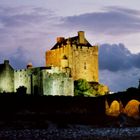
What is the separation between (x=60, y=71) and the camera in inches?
4218

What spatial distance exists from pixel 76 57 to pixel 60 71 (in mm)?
11100

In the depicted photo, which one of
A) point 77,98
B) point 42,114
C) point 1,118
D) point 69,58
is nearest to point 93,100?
point 77,98

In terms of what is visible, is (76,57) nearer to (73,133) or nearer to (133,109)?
(133,109)

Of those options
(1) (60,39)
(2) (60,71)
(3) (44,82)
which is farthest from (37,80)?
(1) (60,39)

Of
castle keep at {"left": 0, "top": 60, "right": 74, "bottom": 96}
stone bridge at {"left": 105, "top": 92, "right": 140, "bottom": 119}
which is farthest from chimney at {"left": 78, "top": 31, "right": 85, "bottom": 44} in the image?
stone bridge at {"left": 105, "top": 92, "right": 140, "bottom": 119}

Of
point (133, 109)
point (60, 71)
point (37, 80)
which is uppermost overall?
point (60, 71)

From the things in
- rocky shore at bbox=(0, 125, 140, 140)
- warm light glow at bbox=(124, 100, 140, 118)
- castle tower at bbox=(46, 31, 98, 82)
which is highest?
castle tower at bbox=(46, 31, 98, 82)

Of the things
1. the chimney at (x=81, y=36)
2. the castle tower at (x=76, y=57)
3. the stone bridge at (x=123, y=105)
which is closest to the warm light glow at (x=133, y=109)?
the stone bridge at (x=123, y=105)

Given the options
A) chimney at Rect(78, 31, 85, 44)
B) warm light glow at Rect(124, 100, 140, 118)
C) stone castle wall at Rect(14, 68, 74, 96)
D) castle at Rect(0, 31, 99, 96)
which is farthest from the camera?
chimney at Rect(78, 31, 85, 44)

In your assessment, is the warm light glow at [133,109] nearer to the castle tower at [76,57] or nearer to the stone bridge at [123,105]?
the stone bridge at [123,105]

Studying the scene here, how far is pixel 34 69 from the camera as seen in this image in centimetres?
10531

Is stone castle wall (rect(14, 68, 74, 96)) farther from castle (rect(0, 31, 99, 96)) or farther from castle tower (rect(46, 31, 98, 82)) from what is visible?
castle tower (rect(46, 31, 98, 82))

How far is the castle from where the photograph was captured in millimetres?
103875

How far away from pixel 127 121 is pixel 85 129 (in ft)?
28.8
